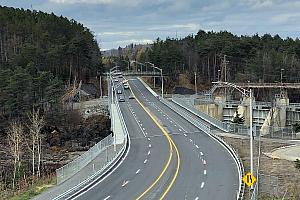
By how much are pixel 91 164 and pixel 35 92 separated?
3779 centimetres

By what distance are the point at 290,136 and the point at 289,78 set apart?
193ft

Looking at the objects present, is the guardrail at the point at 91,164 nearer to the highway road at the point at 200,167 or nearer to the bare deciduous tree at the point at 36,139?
the highway road at the point at 200,167

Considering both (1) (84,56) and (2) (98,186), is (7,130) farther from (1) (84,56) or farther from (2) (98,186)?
(1) (84,56)

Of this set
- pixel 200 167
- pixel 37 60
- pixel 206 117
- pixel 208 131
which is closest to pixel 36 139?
pixel 208 131

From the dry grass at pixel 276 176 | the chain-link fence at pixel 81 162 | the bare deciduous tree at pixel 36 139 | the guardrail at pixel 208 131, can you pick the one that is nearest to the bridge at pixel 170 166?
the guardrail at pixel 208 131

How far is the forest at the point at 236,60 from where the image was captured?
109 meters

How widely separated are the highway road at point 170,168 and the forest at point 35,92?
8329 mm

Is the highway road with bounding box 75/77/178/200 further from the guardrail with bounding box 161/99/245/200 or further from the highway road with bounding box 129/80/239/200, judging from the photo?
the guardrail with bounding box 161/99/245/200

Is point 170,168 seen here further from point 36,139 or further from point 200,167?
point 36,139

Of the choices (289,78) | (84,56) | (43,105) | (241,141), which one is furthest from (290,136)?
(84,56)

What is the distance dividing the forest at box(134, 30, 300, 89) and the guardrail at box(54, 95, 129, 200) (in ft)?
224

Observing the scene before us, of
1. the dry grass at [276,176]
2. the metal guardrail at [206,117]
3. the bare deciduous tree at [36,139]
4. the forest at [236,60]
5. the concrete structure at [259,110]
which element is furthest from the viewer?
the forest at [236,60]

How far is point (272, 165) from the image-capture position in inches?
1430

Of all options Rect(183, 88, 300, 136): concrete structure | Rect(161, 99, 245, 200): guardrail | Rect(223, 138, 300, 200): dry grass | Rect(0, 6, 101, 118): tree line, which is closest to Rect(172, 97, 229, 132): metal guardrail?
Rect(161, 99, 245, 200): guardrail
